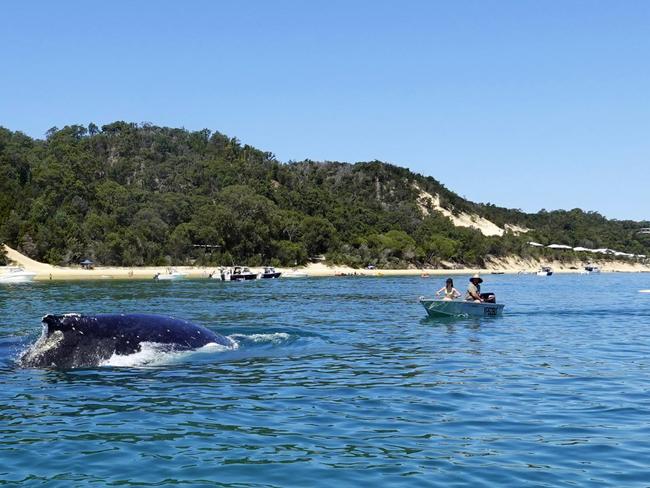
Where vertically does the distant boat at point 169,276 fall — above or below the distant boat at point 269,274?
below

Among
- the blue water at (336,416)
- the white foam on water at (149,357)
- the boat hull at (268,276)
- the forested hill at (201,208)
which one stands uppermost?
the forested hill at (201,208)

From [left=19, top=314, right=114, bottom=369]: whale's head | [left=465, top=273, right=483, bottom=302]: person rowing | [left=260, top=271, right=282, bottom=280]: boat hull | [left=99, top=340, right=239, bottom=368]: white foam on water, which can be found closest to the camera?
[left=19, top=314, right=114, bottom=369]: whale's head

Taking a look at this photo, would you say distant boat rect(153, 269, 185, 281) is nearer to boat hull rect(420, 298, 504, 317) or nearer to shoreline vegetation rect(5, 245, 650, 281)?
shoreline vegetation rect(5, 245, 650, 281)

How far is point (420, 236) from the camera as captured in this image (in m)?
160

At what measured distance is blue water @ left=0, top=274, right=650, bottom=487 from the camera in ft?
30.4

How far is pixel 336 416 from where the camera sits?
12.4 meters

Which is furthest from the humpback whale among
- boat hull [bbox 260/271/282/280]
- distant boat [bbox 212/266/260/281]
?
boat hull [bbox 260/271/282/280]

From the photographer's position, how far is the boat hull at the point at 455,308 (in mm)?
33125

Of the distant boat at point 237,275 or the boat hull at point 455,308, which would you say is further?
the distant boat at point 237,275

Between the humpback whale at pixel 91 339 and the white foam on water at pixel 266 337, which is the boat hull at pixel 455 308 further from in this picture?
the humpback whale at pixel 91 339

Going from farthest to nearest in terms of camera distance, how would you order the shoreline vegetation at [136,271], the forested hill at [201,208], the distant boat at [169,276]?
the forested hill at [201,208] → the shoreline vegetation at [136,271] → the distant boat at [169,276]

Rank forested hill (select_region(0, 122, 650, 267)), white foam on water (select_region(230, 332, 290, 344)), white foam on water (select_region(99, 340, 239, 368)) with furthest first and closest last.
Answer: forested hill (select_region(0, 122, 650, 267)), white foam on water (select_region(230, 332, 290, 344)), white foam on water (select_region(99, 340, 239, 368))

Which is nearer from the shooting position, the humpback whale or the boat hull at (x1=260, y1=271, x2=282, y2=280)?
the humpback whale

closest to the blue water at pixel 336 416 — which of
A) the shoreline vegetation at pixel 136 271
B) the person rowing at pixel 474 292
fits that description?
the person rowing at pixel 474 292
